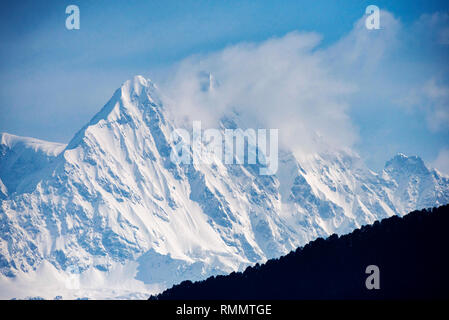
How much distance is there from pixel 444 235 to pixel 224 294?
42.0 m

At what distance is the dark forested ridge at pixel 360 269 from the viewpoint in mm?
132575

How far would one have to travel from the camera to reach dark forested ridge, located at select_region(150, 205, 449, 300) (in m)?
133

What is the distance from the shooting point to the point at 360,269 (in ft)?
480
